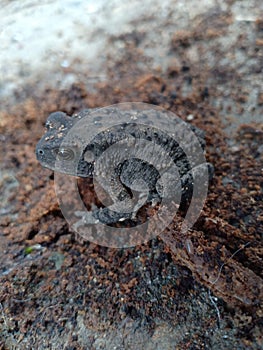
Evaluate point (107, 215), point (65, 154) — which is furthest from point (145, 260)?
point (65, 154)

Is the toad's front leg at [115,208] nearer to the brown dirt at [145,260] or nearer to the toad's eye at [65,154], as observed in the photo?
the brown dirt at [145,260]

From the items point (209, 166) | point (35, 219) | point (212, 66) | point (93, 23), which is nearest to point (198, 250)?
point (209, 166)

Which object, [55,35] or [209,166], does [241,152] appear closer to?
[209,166]

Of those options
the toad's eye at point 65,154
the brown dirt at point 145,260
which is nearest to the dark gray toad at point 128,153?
the toad's eye at point 65,154

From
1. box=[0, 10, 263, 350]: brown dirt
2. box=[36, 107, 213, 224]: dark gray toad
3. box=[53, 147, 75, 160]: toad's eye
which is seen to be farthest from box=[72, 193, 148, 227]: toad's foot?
box=[53, 147, 75, 160]: toad's eye

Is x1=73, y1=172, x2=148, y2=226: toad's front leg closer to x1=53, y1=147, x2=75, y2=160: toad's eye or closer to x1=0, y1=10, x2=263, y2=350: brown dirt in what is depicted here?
x1=0, y1=10, x2=263, y2=350: brown dirt

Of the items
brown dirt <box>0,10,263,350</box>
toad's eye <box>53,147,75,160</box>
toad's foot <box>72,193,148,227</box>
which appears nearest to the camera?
brown dirt <box>0,10,263,350</box>

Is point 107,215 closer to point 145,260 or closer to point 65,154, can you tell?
point 145,260

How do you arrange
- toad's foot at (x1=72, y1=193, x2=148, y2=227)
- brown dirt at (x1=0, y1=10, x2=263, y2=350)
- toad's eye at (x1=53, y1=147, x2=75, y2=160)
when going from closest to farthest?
1. brown dirt at (x1=0, y1=10, x2=263, y2=350)
2. toad's eye at (x1=53, y1=147, x2=75, y2=160)
3. toad's foot at (x1=72, y1=193, x2=148, y2=227)
